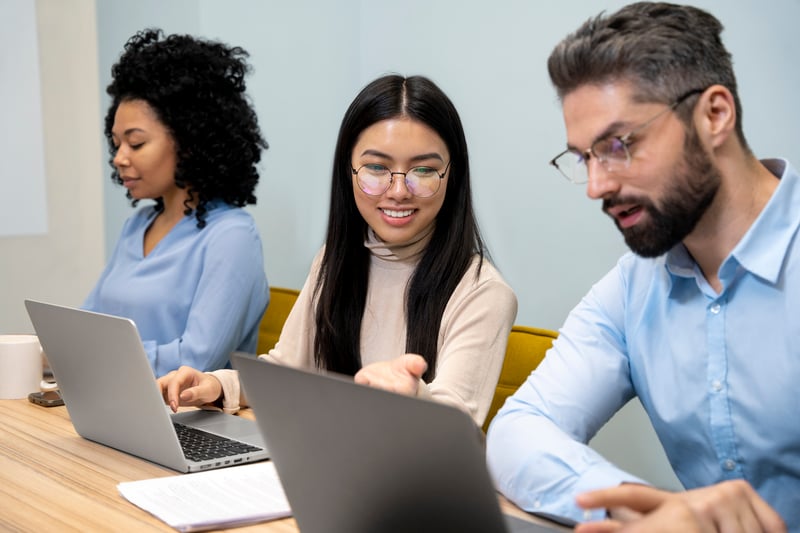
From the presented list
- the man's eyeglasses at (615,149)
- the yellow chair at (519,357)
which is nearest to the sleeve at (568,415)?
the man's eyeglasses at (615,149)

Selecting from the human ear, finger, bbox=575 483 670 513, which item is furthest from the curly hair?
finger, bbox=575 483 670 513

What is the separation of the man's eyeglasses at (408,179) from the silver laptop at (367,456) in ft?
2.84

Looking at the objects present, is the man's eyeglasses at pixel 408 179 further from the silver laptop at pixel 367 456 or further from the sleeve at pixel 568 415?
the silver laptop at pixel 367 456

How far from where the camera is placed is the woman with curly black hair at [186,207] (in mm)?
2160

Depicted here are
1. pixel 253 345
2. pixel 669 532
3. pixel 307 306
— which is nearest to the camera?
pixel 669 532

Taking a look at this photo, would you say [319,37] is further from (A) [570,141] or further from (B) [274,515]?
(B) [274,515]

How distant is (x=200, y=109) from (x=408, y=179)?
87 centimetres

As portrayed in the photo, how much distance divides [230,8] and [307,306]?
1.49 metres

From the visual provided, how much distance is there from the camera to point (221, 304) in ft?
7.02

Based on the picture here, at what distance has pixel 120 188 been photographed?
3.24 metres

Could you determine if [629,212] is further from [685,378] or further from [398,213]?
[398,213]

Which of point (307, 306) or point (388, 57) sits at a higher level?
point (388, 57)

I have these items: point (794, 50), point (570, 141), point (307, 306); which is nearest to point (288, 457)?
point (570, 141)

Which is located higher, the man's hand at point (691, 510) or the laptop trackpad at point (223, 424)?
the man's hand at point (691, 510)
